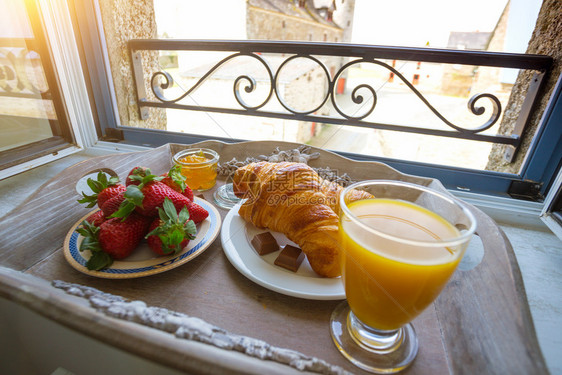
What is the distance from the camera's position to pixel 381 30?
1.77 m

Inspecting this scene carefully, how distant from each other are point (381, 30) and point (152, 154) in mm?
1597

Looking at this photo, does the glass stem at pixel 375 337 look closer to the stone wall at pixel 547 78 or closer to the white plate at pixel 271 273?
the white plate at pixel 271 273

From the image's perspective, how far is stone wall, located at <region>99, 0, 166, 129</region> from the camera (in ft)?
4.02

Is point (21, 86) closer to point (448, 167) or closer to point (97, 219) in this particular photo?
point (97, 219)

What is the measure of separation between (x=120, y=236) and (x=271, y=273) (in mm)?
271

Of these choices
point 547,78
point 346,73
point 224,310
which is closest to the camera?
point 224,310

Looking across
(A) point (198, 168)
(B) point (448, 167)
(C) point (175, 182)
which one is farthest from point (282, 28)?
(C) point (175, 182)

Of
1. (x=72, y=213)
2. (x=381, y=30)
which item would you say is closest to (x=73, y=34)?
(x=72, y=213)

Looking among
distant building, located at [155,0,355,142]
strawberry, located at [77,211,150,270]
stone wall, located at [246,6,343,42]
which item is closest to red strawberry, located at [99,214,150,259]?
strawberry, located at [77,211,150,270]

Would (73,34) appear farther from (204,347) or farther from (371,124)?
(204,347)

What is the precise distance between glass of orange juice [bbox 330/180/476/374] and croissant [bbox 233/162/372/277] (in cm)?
11

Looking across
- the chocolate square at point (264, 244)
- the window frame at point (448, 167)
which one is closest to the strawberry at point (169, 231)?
the chocolate square at point (264, 244)

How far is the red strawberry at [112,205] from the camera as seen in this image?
1.77 ft

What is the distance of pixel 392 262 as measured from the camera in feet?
1.09
